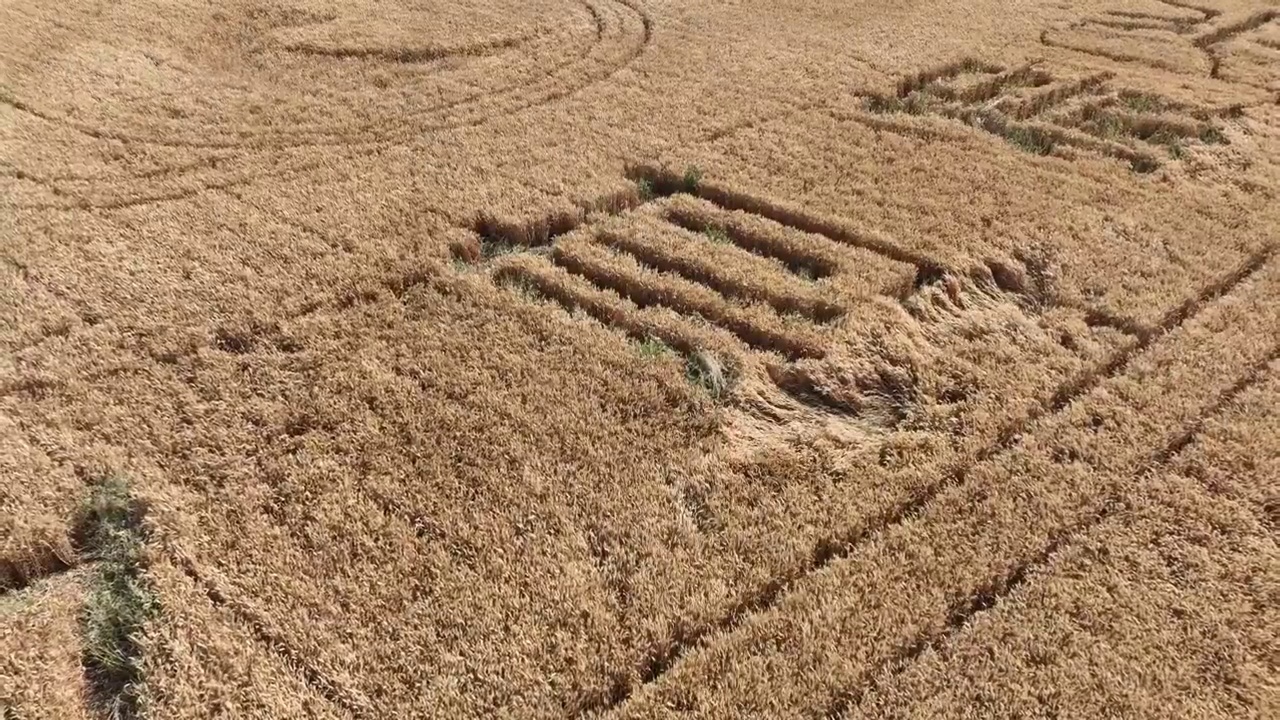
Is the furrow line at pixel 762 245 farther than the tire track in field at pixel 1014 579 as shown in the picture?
Yes

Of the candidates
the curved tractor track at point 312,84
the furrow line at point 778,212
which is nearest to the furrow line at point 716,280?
the furrow line at point 778,212

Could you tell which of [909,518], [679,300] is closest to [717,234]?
[679,300]

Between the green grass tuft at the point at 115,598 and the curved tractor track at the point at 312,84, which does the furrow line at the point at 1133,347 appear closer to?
the green grass tuft at the point at 115,598

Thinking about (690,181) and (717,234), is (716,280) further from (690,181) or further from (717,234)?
(690,181)

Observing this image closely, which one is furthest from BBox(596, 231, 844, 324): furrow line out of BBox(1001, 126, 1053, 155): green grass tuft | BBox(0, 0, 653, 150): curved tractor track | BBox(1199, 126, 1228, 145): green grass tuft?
BBox(1199, 126, 1228, 145): green grass tuft

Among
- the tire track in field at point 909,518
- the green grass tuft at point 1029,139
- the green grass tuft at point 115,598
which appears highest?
the green grass tuft at point 1029,139

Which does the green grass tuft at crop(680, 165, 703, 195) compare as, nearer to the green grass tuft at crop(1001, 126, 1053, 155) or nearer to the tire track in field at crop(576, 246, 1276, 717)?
the green grass tuft at crop(1001, 126, 1053, 155)
